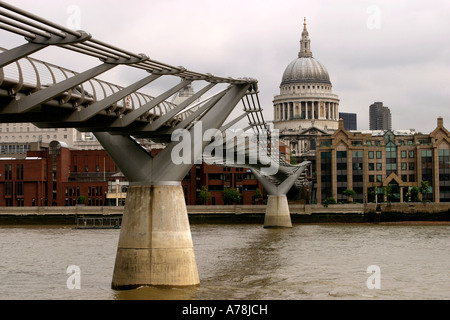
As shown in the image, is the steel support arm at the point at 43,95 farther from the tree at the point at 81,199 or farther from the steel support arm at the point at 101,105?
the tree at the point at 81,199

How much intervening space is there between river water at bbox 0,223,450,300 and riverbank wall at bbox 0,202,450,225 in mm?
25021

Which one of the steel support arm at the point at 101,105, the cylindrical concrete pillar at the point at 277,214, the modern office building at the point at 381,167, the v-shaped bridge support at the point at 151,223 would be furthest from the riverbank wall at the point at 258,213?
the steel support arm at the point at 101,105

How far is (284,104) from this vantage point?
16412 cm

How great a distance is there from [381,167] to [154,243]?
70.2 m

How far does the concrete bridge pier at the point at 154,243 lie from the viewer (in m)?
24.1

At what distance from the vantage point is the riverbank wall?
252ft

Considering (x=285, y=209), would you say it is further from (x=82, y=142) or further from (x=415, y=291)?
Answer: (x=82, y=142)

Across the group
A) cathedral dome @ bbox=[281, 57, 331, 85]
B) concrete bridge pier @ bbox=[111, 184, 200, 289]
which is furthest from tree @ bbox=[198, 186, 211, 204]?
cathedral dome @ bbox=[281, 57, 331, 85]
